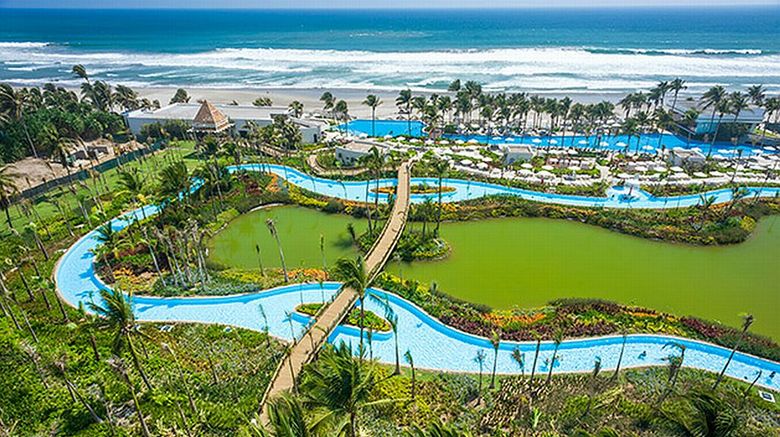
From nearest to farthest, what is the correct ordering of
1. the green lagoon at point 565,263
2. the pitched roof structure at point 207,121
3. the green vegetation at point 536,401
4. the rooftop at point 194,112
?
the green vegetation at point 536,401
the green lagoon at point 565,263
the pitched roof structure at point 207,121
the rooftop at point 194,112

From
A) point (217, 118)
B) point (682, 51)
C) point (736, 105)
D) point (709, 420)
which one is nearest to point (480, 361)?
point (709, 420)

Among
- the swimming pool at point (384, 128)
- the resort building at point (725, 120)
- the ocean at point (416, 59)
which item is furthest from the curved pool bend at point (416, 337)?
the ocean at point (416, 59)

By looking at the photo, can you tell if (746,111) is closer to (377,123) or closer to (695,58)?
(377,123)

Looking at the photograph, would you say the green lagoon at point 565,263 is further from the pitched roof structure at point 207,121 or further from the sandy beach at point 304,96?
the sandy beach at point 304,96

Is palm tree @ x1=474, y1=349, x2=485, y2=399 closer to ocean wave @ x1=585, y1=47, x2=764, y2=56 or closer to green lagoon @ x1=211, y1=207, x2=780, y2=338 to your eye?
green lagoon @ x1=211, y1=207, x2=780, y2=338

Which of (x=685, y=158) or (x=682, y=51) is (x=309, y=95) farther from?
(x=682, y=51)

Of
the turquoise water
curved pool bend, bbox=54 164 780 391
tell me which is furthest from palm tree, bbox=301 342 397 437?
the turquoise water
